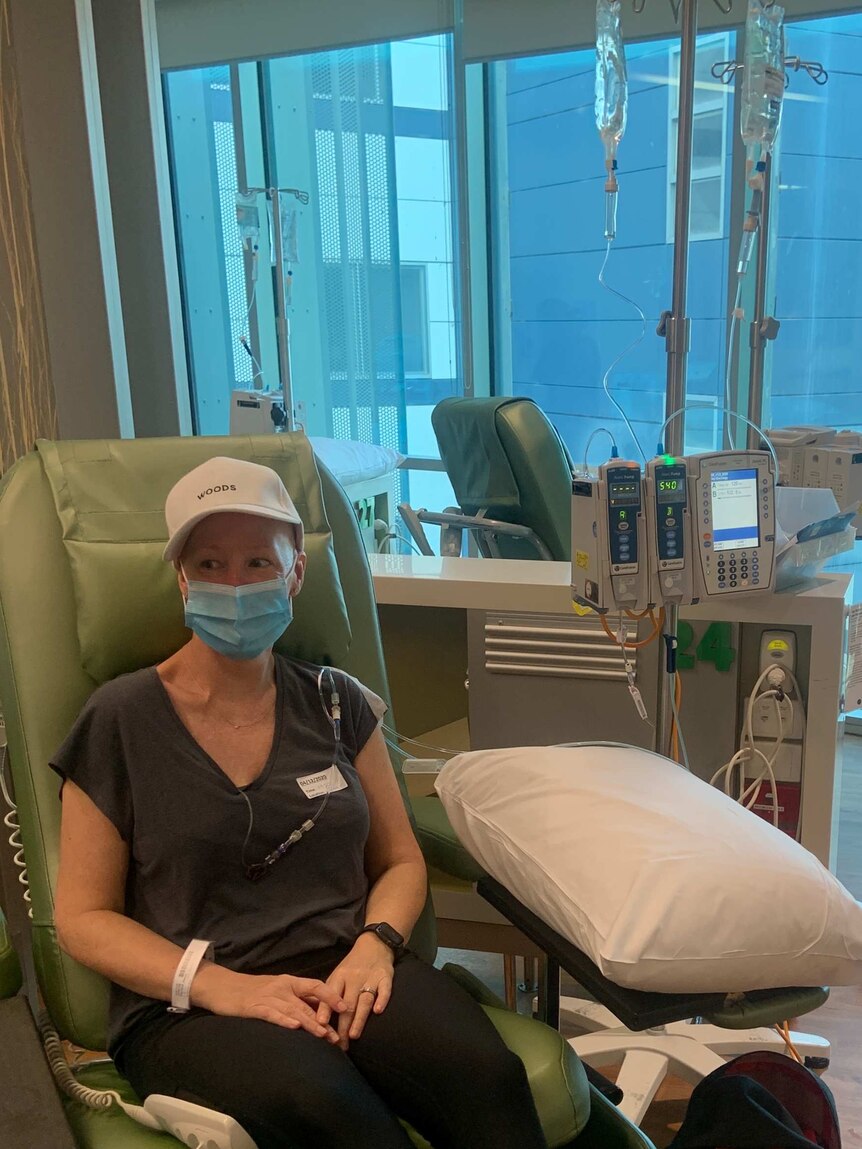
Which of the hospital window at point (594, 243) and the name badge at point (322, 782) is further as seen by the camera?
the hospital window at point (594, 243)

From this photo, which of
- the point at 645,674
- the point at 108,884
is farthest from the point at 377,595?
the point at 108,884

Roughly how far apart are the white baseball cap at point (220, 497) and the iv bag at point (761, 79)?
54.7 inches

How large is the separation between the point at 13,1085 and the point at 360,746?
58cm

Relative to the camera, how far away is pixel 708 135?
381 centimetres

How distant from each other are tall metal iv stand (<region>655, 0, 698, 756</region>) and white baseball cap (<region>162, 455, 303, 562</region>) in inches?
26.8

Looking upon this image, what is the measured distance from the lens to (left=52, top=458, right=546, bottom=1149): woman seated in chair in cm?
114

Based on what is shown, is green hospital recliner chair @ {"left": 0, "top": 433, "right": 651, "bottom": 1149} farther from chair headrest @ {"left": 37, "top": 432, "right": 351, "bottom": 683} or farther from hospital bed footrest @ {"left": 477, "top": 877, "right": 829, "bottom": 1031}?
hospital bed footrest @ {"left": 477, "top": 877, "right": 829, "bottom": 1031}

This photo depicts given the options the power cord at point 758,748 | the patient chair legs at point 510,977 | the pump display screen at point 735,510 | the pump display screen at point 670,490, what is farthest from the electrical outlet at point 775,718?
the patient chair legs at point 510,977

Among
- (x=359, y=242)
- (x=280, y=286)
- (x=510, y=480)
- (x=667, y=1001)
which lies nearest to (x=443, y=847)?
(x=667, y=1001)

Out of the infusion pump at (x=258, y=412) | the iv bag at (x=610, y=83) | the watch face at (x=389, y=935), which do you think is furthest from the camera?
the infusion pump at (x=258, y=412)

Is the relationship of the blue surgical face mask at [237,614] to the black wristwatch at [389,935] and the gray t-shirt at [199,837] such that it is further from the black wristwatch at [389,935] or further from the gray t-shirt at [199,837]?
the black wristwatch at [389,935]

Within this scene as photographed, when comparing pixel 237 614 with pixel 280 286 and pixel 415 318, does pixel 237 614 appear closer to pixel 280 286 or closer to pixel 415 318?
pixel 280 286

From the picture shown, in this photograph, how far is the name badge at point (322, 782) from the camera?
4.44 ft

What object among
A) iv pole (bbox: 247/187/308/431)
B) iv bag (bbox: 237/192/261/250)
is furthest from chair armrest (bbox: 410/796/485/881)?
iv bag (bbox: 237/192/261/250)
